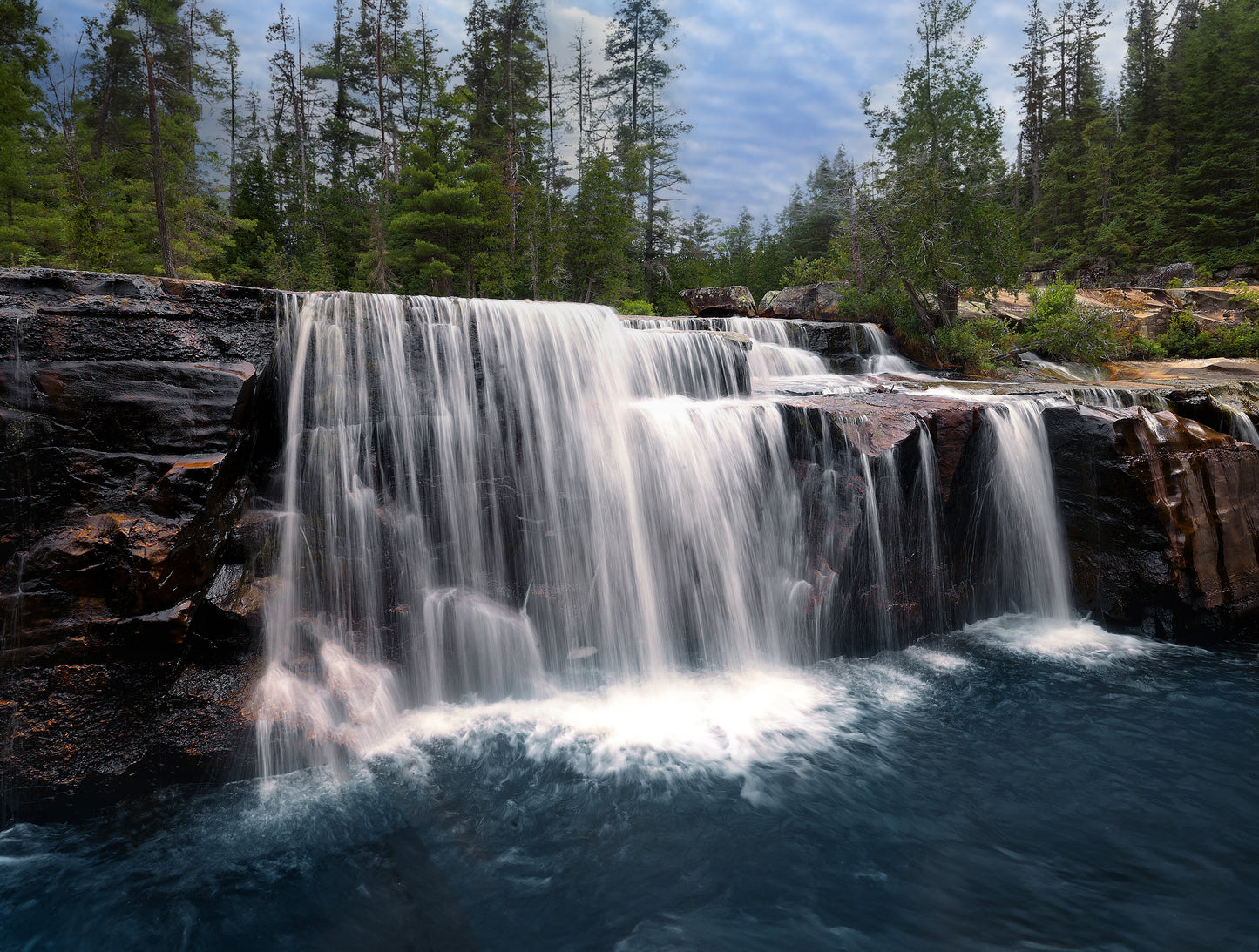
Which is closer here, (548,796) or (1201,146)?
(548,796)

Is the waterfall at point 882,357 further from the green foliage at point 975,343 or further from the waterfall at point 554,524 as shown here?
the waterfall at point 554,524

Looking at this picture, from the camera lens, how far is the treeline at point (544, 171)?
53.5 feet

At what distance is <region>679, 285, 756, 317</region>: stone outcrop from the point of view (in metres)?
22.3

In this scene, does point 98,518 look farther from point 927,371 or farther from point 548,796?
point 927,371

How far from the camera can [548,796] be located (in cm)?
473

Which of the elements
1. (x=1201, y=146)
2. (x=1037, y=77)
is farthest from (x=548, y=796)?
(x=1037, y=77)

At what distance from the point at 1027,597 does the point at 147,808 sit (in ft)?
34.7

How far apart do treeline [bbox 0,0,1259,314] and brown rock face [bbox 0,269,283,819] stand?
12242 millimetres

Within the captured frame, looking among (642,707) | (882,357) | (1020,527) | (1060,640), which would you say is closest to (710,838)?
(642,707)

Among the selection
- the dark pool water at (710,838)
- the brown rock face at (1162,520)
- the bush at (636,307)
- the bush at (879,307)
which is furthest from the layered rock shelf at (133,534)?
the bush at (636,307)

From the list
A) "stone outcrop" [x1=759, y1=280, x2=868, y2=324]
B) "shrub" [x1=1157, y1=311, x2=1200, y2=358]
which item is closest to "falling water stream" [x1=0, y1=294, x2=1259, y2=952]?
"stone outcrop" [x1=759, y1=280, x2=868, y2=324]

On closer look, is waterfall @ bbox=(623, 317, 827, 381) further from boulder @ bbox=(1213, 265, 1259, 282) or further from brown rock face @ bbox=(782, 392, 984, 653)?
boulder @ bbox=(1213, 265, 1259, 282)

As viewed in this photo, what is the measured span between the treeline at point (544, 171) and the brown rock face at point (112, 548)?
12.2 meters

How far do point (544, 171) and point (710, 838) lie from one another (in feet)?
107
